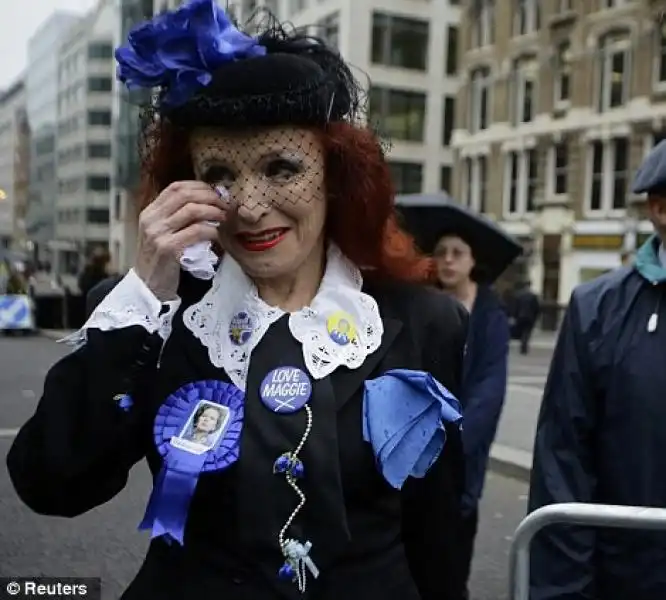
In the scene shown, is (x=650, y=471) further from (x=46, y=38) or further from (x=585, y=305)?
(x=46, y=38)

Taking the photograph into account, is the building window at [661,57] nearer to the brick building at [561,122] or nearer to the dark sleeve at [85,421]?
the brick building at [561,122]

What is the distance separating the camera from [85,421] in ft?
4.90

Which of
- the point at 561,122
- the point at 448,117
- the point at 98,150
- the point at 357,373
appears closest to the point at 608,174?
the point at 561,122

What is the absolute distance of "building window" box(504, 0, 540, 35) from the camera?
28.2 m

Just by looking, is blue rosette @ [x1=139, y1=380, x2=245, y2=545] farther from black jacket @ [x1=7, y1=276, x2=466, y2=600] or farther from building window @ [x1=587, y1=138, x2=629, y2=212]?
building window @ [x1=587, y1=138, x2=629, y2=212]

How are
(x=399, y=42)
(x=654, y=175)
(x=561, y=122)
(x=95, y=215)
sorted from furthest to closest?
(x=95, y=215), (x=399, y=42), (x=561, y=122), (x=654, y=175)

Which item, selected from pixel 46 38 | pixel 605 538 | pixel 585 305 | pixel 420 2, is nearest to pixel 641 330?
pixel 585 305

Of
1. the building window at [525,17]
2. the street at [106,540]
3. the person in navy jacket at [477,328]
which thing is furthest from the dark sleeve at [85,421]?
the building window at [525,17]

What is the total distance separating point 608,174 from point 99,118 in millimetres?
32558

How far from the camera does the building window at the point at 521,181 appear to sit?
92.5 ft

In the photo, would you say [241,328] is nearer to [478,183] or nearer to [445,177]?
[478,183]

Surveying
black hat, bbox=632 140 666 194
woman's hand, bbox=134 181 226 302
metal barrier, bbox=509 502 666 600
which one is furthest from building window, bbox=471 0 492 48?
woman's hand, bbox=134 181 226 302

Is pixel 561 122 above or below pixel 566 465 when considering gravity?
above

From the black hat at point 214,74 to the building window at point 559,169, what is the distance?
86.4 ft
